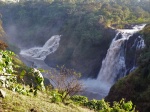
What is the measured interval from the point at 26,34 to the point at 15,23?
1042 centimetres

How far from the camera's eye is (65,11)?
220 ft

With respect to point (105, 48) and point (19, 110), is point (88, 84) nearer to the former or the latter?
point (105, 48)

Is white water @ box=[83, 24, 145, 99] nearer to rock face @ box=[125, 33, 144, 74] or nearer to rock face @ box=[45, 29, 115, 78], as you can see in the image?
rock face @ box=[125, 33, 144, 74]

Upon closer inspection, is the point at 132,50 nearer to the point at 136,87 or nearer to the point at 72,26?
the point at 136,87

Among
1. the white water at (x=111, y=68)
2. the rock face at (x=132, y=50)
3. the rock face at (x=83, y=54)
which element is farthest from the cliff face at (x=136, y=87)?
the rock face at (x=83, y=54)

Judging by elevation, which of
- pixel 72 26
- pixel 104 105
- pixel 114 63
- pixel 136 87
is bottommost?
pixel 104 105

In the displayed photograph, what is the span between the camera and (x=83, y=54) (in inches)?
1731

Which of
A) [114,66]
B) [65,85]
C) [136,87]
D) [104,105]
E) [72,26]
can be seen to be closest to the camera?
[65,85]

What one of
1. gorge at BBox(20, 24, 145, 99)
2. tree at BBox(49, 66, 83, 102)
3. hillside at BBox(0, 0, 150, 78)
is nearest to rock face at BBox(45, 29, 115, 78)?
hillside at BBox(0, 0, 150, 78)

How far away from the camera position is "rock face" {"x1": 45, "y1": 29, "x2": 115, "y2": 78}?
40.7 metres

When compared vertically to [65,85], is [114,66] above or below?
above

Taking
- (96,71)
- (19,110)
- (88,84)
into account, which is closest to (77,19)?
(96,71)

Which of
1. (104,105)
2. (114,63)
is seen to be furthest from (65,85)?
(114,63)

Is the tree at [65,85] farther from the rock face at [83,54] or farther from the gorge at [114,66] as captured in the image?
the rock face at [83,54]
